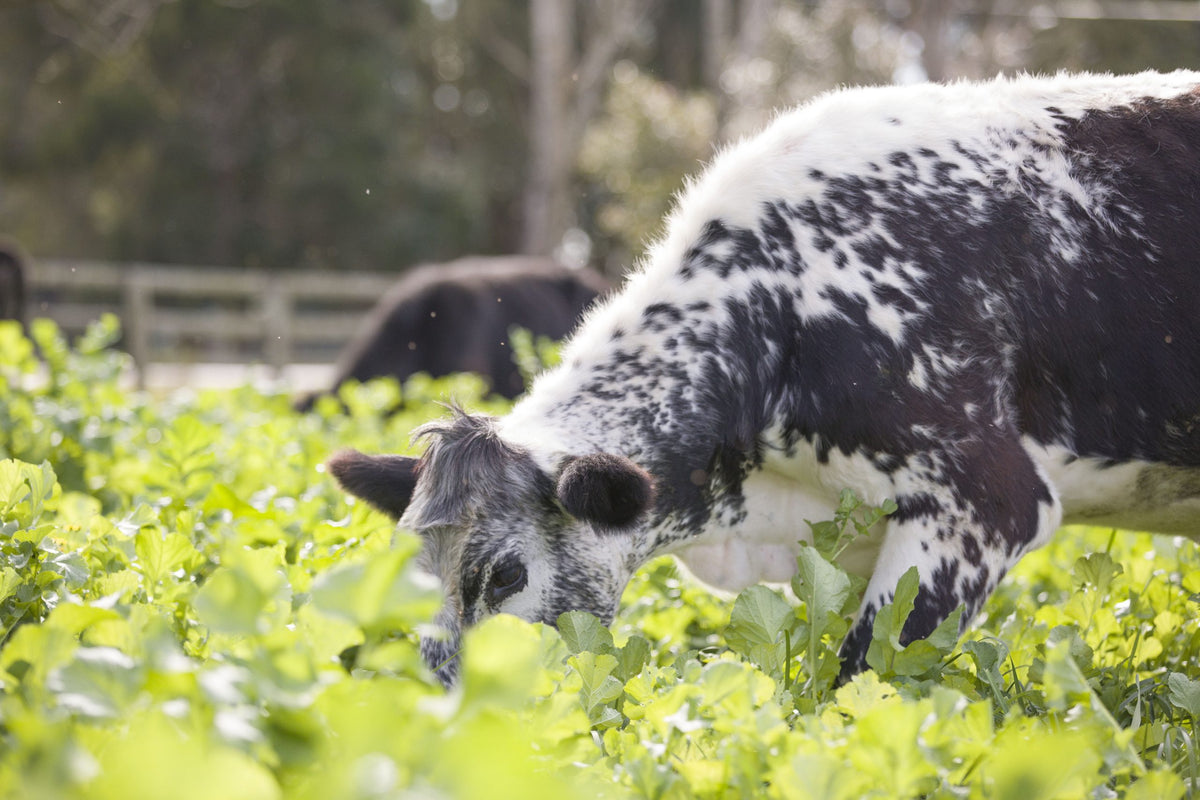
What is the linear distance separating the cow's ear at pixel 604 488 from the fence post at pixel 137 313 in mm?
13402

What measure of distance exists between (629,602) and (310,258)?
96.3 ft

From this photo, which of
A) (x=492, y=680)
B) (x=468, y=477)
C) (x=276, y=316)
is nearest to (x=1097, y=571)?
(x=468, y=477)

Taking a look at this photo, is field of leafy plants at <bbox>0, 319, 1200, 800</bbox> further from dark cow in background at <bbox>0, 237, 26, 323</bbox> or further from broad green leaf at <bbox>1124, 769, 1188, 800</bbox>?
dark cow in background at <bbox>0, 237, 26, 323</bbox>

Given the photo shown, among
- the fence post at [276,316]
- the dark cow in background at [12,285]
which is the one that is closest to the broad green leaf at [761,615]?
the dark cow in background at [12,285]

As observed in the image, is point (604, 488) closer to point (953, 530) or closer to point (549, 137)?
point (953, 530)

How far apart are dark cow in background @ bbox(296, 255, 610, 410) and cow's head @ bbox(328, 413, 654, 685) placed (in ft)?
21.9

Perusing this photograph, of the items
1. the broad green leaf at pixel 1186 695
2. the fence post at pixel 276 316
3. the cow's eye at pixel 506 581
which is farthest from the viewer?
the fence post at pixel 276 316

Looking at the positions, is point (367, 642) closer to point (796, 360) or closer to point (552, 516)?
point (552, 516)

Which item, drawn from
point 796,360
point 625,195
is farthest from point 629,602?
point 625,195

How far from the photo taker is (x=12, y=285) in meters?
11.0

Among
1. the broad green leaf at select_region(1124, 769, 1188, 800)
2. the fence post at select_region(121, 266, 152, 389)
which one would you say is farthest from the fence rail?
the broad green leaf at select_region(1124, 769, 1188, 800)

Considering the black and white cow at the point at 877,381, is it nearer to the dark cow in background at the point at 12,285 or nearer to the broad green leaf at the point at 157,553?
the broad green leaf at the point at 157,553

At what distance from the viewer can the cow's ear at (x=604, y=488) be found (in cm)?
290

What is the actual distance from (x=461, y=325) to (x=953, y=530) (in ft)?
24.0
